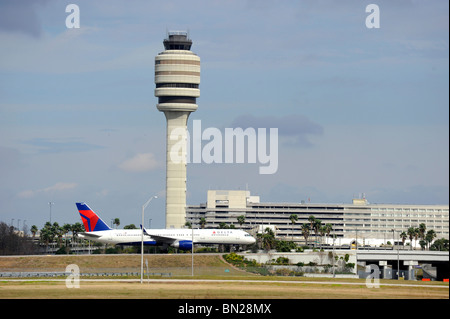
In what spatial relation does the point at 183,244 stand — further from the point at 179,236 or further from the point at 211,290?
the point at 211,290

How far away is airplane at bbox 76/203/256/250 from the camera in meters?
143

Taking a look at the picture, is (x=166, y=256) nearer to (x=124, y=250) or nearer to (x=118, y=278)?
(x=124, y=250)

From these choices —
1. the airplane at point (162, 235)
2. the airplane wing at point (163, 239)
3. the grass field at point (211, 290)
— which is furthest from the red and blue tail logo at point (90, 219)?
the grass field at point (211, 290)

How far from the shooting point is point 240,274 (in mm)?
108688

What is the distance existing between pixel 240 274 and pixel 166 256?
29.2 meters

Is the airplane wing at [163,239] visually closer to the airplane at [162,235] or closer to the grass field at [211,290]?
the airplane at [162,235]

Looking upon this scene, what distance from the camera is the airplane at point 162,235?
143 metres

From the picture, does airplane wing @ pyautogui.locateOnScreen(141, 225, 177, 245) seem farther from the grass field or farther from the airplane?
the grass field

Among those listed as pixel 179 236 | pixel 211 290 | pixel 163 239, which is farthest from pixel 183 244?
pixel 211 290
